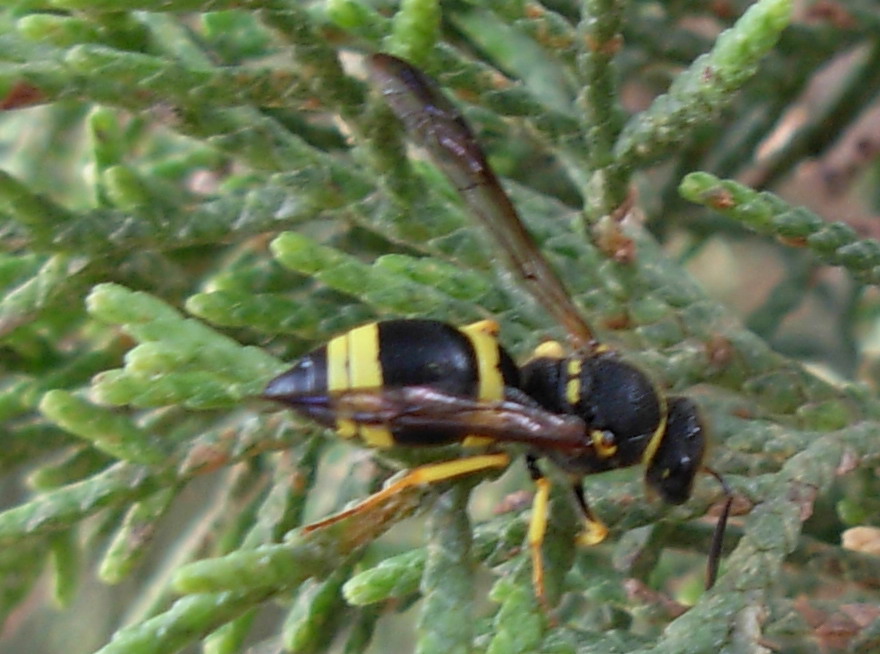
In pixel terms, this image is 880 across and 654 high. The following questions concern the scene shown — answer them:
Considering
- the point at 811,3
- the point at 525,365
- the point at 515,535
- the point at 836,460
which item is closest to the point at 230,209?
the point at 525,365

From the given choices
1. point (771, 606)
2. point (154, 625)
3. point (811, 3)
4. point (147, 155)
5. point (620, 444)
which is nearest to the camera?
point (154, 625)

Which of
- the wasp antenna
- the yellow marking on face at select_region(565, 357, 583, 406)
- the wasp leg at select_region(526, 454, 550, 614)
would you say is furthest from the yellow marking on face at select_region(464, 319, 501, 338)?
the wasp antenna

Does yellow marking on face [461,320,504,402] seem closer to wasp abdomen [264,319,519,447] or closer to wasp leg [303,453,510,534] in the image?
wasp abdomen [264,319,519,447]

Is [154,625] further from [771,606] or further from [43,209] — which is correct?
[771,606]

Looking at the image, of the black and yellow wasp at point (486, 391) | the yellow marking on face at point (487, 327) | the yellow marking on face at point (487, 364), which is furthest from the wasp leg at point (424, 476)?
the yellow marking on face at point (487, 327)

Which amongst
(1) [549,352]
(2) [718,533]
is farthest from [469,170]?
(2) [718,533]

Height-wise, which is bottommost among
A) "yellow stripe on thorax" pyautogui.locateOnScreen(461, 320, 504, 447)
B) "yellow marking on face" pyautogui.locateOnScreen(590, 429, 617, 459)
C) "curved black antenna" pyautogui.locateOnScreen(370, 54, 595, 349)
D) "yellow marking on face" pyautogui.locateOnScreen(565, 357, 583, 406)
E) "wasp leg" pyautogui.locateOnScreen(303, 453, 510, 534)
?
"yellow marking on face" pyautogui.locateOnScreen(590, 429, 617, 459)

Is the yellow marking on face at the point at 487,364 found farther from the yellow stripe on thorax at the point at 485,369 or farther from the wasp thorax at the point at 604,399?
the wasp thorax at the point at 604,399
